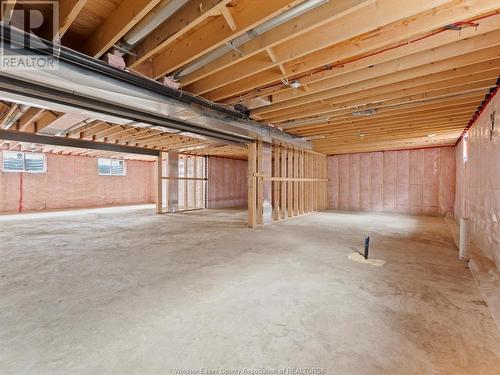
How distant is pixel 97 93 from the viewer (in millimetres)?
2445

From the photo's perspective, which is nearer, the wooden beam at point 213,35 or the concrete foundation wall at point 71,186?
the wooden beam at point 213,35

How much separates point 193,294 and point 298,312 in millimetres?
937

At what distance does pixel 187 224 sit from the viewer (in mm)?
5980

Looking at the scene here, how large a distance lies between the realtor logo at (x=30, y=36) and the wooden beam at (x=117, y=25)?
0.32 meters

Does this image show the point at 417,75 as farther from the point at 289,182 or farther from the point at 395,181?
the point at 395,181

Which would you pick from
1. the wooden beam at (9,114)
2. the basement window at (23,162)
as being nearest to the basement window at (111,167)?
the basement window at (23,162)

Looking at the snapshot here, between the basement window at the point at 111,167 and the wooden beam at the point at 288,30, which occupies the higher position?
the wooden beam at the point at 288,30

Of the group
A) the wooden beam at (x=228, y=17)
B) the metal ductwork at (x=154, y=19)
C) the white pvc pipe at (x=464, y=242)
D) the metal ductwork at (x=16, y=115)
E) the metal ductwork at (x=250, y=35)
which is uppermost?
the metal ductwork at (x=250, y=35)

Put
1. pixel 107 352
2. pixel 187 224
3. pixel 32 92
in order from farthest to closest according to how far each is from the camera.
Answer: pixel 187 224, pixel 32 92, pixel 107 352

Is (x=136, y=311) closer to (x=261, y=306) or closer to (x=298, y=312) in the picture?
(x=261, y=306)

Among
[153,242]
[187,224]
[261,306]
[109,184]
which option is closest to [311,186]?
[187,224]

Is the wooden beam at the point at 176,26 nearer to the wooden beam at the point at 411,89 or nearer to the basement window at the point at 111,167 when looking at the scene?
the wooden beam at the point at 411,89

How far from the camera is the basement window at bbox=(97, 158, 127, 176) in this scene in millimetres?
10422

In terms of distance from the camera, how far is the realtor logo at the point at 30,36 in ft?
5.64
